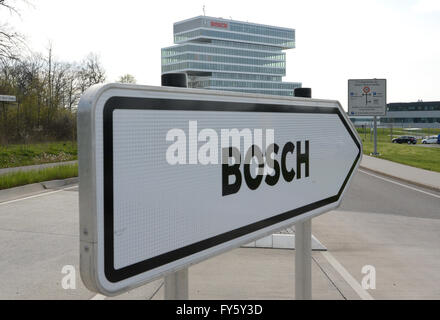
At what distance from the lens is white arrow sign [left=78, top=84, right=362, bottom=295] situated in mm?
1002

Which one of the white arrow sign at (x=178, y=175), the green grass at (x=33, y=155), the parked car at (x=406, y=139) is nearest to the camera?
the white arrow sign at (x=178, y=175)

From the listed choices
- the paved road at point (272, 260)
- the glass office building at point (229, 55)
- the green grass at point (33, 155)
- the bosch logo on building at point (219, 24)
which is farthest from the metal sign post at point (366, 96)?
the bosch logo on building at point (219, 24)

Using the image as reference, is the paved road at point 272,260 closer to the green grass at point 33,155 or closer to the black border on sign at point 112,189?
the black border on sign at point 112,189

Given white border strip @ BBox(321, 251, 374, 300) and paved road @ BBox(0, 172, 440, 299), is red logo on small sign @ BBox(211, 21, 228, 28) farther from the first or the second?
white border strip @ BBox(321, 251, 374, 300)

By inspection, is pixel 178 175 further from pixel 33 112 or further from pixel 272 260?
pixel 33 112

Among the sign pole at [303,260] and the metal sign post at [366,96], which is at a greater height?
the metal sign post at [366,96]

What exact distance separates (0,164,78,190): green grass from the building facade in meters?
111

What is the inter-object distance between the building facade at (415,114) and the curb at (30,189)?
369ft

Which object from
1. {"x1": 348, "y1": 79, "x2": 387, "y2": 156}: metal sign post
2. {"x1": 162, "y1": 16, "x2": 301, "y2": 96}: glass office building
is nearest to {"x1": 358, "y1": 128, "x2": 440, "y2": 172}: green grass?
{"x1": 348, "y1": 79, "x2": 387, "y2": 156}: metal sign post

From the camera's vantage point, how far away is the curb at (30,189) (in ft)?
37.4

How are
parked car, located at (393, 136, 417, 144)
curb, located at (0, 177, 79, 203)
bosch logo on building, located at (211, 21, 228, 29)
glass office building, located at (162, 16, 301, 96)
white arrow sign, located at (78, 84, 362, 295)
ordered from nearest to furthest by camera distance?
white arrow sign, located at (78, 84, 362, 295), curb, located at (0, 177, 79, 203), parked car, located at (393, 136, 417, 144), glass office building, located at (162, 16, 301, 96), bosch logo on building, located at (211, 21, 228, 29)

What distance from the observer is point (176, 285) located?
50.6 inches

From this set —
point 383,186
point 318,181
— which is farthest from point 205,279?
point 383,186
